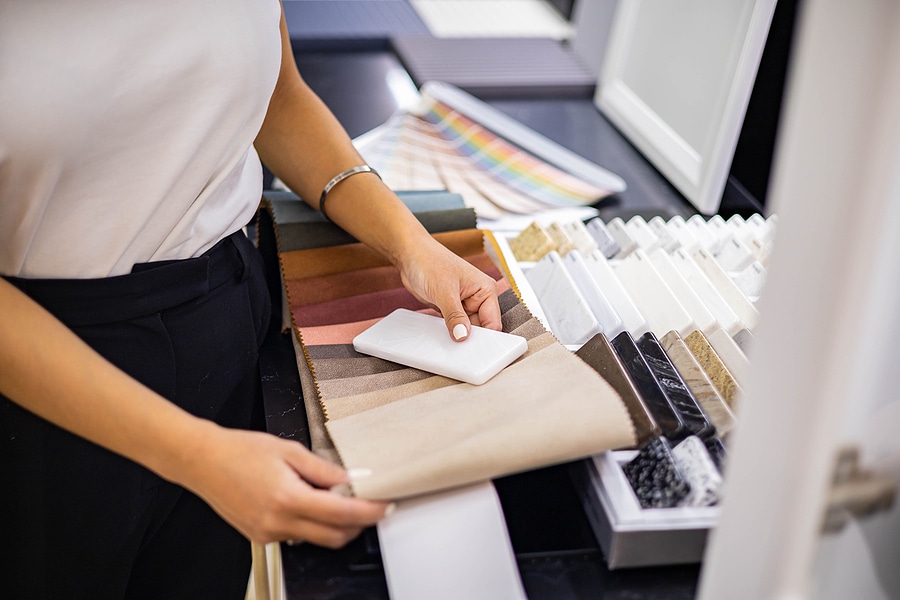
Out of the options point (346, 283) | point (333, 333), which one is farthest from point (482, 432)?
point (346, 283)

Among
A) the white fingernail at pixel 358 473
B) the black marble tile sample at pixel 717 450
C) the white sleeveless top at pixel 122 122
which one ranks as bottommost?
the black marble tile sample at pixel 717 450

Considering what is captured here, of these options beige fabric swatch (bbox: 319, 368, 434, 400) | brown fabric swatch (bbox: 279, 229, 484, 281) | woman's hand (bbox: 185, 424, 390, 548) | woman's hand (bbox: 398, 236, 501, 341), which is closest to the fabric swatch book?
brown fabric swatch (bbox: 279, 229, 484, 281)

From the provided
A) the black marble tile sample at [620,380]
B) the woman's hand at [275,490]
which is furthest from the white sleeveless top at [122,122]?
the black marble tile sample at [620,380]

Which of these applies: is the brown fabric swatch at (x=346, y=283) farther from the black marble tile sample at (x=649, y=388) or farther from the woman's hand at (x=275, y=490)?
the woman's hand at (x=275, y=490)

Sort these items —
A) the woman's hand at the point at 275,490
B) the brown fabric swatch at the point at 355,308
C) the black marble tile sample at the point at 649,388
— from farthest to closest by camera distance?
the brown fabric swatch at the point at 355,308
the black marble tile sample at the point at 649,388
the woman's hand at the point at 275,490

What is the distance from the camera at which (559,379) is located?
2.36 feet

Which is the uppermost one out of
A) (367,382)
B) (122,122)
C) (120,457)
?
(122,122)

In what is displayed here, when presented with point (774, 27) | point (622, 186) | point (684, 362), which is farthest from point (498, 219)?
point (684, 362)

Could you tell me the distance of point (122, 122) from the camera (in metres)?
0.74

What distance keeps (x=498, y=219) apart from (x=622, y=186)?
0.26 metres

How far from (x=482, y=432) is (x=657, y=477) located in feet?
0.51

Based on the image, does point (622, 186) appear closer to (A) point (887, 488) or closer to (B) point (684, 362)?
(B) point (684, 362)

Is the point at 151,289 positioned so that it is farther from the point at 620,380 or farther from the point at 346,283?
the point at 620,380

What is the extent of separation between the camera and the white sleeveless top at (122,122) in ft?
2.26
